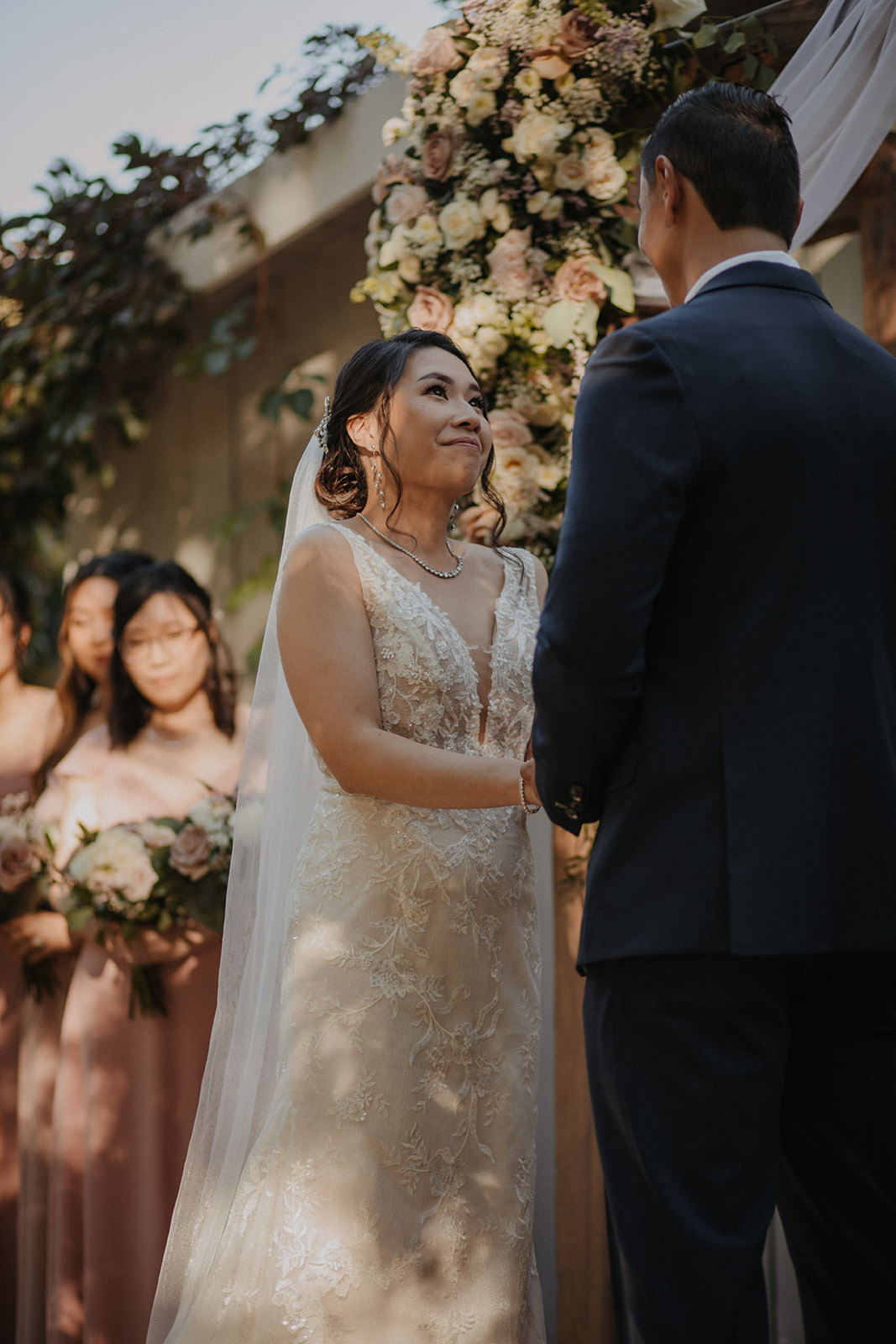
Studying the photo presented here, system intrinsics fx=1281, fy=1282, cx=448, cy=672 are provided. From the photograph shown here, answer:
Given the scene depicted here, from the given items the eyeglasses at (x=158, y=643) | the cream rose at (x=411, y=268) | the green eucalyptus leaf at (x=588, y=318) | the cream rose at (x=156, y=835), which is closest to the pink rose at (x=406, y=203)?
the cream rose at (x=411, y=268)

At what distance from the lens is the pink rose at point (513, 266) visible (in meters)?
2.98

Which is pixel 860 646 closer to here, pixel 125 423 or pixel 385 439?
pixel 385 439

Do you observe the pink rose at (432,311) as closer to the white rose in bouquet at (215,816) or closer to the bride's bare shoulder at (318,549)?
the bride's bare shoulder at (318,549)

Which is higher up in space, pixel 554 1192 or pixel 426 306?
pixel 426 306

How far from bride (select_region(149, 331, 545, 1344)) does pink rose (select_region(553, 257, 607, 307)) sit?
517mm

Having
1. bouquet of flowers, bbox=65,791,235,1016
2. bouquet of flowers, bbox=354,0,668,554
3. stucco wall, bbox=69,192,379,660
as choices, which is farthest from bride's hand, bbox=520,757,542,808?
stucco wall, bbox=69,192,379,660

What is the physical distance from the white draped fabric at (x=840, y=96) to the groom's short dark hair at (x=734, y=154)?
3.01 ft

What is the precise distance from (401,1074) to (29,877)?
5.30 feet

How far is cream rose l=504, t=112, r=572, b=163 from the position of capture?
9.66 feet

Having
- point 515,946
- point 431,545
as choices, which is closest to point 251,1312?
point 515,946

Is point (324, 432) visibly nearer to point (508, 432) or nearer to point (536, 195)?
point (508, 432)

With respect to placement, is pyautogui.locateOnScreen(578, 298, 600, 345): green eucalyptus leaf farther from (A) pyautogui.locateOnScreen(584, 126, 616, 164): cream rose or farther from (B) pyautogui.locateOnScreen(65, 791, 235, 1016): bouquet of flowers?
(B) pyautogui.locateOnScreen(65, 791, 235, 1016): bouquet of flowers

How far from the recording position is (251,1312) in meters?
2.17

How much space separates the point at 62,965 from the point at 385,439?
1.97 m
